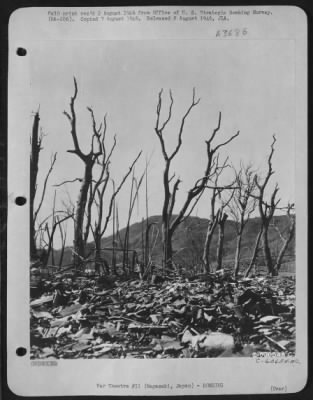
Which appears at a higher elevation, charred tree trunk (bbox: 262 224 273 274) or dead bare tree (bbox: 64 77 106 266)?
dead bare tree (bbox: 64 77 106 266)

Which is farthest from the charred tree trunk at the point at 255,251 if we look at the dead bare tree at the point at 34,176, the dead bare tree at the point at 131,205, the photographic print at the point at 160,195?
the dead bare tree at the point at 34,176

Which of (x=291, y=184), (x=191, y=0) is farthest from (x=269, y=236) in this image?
(x=191, y=0)

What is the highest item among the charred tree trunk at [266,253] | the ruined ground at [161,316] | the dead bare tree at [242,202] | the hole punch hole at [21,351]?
the dead bare tree at [242,202]

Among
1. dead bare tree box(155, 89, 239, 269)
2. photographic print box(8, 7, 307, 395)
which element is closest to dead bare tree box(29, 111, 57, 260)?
photographic print box(8, 7, 307, 395)

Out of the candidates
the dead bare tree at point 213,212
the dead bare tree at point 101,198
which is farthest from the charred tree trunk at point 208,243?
the dead bare tree at point 101,198

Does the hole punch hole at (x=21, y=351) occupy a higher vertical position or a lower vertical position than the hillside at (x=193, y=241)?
lower

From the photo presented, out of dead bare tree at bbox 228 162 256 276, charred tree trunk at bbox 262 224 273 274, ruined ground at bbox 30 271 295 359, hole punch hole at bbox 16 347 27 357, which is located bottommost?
hole punch hole at bbox 16 347 27 357

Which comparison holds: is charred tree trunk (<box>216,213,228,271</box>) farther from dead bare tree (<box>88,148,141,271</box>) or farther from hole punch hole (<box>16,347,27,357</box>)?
hole punch hole (<box>16,347,27,357</box>)

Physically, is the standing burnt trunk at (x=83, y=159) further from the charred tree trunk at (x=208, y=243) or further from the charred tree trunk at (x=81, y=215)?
the charred tree trunk at (x=208, y=243)
